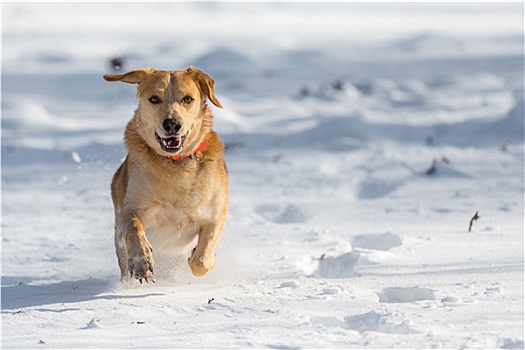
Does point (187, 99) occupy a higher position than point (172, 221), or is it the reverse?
point (187, 99)

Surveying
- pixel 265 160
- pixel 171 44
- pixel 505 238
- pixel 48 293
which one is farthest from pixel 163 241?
pixel 171 44

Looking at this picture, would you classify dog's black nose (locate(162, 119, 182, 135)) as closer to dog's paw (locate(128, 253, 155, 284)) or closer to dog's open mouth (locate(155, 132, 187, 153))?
dog's open mouth (locate(155, 132, 187, 153))

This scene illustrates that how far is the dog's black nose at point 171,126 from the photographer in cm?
457

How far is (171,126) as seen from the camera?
457 centimetres

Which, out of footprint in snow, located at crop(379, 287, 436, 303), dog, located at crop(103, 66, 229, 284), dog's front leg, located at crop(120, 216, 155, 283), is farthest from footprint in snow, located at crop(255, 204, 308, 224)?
dog's front leg, located at crop(120, 216, 155, 283)

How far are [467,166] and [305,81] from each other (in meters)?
7.24

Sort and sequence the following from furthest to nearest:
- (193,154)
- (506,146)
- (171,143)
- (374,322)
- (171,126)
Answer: (506,146) → (193,154) → (171,143) → (171,126) → (374,322)

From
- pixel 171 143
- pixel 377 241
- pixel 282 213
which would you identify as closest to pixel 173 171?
pixel 171 143

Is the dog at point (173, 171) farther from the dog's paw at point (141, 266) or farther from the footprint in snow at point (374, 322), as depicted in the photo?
the footprint in snow at point (374, 322)

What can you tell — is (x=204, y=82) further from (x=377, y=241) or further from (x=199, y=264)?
(x=377, y=241)

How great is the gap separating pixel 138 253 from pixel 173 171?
64 cm

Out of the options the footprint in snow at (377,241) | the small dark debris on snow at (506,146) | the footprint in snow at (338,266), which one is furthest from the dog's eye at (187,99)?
the small dark debris on snow at (506,146)

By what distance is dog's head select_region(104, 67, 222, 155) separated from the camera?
4645 millimetres

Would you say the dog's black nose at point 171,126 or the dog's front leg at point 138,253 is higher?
the dog's black nose at point 171,126
